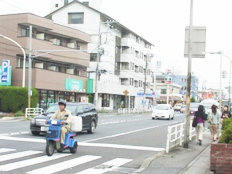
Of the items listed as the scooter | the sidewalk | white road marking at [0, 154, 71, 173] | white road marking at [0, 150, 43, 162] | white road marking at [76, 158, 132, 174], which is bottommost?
white road marking at [76, 158, 132, 174]

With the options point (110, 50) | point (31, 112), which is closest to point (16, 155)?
point (31, 112)

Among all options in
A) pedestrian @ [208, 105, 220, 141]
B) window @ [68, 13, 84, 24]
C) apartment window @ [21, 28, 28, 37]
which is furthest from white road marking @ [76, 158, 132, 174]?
window @ [68, 13, 84, 24]

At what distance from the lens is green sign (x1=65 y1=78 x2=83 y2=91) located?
169 feet

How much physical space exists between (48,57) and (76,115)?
28067mm

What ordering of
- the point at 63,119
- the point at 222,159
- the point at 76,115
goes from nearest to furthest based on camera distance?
the point at 222,159 < the point at 63,119 < the point at 76,115

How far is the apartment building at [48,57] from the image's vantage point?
44.5 metres

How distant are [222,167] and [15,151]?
7.00 metres

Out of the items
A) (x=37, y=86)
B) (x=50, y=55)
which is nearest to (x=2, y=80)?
(x=37, y=86)

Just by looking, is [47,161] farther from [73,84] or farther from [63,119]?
[73,84]

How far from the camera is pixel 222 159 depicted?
31.1 ft

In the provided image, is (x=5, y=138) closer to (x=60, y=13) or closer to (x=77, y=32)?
(x=77, y=32)

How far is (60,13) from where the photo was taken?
217 feet

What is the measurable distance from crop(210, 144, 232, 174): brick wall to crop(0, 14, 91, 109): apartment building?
30.9 meters

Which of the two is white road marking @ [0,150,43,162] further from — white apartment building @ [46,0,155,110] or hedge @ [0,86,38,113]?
white apartment building @ [46,0,155,110]
